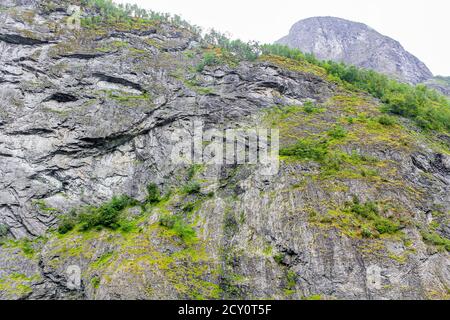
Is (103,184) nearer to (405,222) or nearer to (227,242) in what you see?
(227,242)

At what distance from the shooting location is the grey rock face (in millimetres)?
113875

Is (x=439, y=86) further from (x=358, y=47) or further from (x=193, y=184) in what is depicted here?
(x=193, y=184)

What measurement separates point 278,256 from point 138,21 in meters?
45.0

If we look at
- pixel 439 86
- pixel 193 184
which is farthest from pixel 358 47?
pixel 193 184

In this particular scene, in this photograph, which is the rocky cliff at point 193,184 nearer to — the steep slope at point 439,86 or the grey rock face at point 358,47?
the steep slope at point 439,86

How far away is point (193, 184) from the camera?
3569cm

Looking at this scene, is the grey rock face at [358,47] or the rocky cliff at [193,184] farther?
the grey rock face at [358,47]

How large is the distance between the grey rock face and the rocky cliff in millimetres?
69623

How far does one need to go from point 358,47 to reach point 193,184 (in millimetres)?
101923

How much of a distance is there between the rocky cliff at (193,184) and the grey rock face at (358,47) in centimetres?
6962

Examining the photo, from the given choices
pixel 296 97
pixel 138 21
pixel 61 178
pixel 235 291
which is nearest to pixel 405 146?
pixel 296 97

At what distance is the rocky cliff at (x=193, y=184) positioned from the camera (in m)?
27.6

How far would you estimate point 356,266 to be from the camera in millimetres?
26812

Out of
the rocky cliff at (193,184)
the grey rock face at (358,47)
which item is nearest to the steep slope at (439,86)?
the grey rock face at (358,47)
